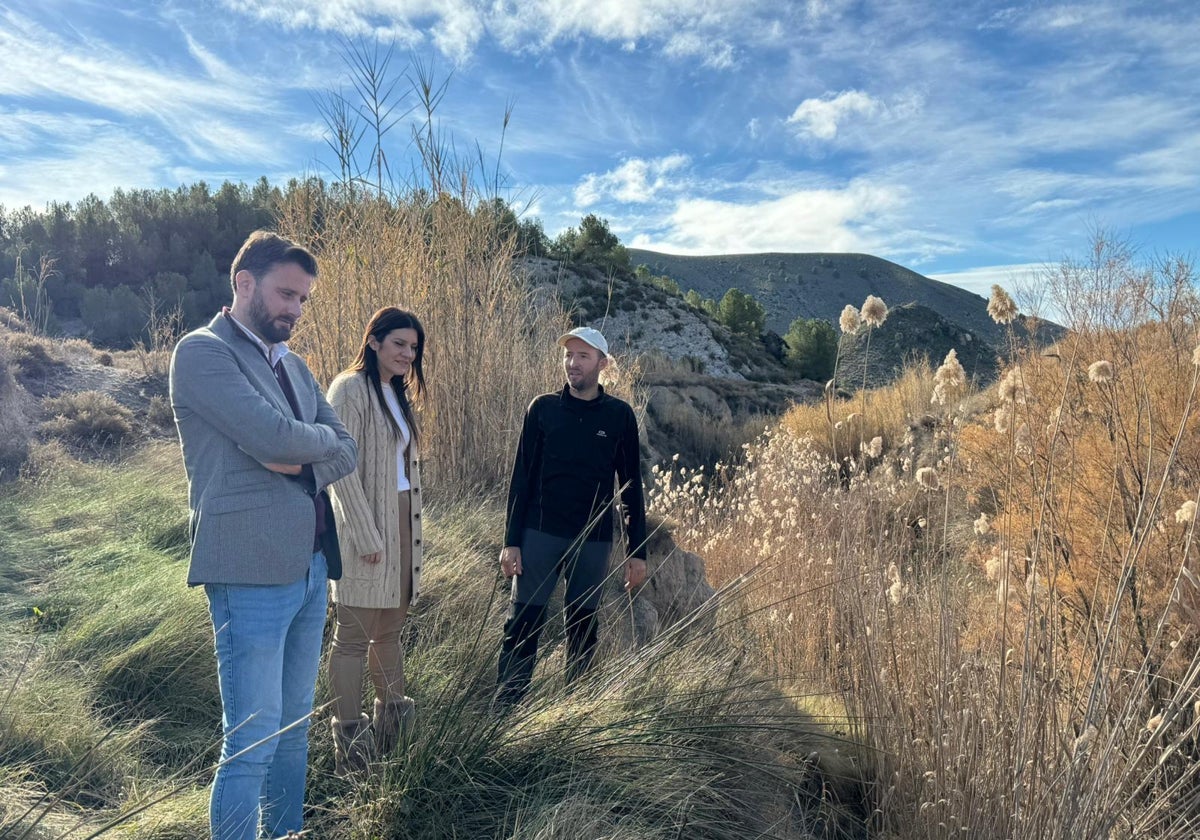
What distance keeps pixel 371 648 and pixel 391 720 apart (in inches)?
11.4

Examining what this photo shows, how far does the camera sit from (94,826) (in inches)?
91.8

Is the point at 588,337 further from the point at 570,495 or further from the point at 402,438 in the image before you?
the point at 402,438

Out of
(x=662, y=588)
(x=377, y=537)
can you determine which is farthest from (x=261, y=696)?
(x=662, y=588)

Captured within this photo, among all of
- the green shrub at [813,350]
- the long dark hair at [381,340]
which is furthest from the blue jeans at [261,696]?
the green shrub at [813,350]

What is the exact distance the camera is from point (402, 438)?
3.02 metres

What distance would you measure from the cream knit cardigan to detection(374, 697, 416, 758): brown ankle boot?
1.23 feet

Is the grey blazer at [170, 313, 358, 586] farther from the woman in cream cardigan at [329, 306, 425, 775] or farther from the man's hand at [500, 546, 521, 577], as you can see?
the man's hand at [500, 546, 521, 577]

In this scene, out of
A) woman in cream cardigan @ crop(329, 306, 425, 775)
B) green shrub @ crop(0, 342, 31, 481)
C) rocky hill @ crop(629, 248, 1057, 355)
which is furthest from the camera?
rocky hill @ crop(629, 248, 1057, 355)

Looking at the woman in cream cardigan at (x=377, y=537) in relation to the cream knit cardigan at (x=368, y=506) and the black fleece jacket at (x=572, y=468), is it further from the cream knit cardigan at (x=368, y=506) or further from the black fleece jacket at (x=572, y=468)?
the black fleece jacket at (x=572, y=468)

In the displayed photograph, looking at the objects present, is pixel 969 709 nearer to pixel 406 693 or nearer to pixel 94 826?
pixel 406 693

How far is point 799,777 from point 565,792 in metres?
1.00

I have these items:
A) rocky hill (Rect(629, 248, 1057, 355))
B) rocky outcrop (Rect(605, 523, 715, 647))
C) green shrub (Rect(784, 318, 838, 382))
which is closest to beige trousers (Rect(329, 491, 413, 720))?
rocky outcrop (Rect(605, 523, 715, 647))

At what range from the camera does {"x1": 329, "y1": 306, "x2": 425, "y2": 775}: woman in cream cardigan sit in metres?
2.79

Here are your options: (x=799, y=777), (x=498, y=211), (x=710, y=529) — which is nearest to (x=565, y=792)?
(x=799, y=777)
